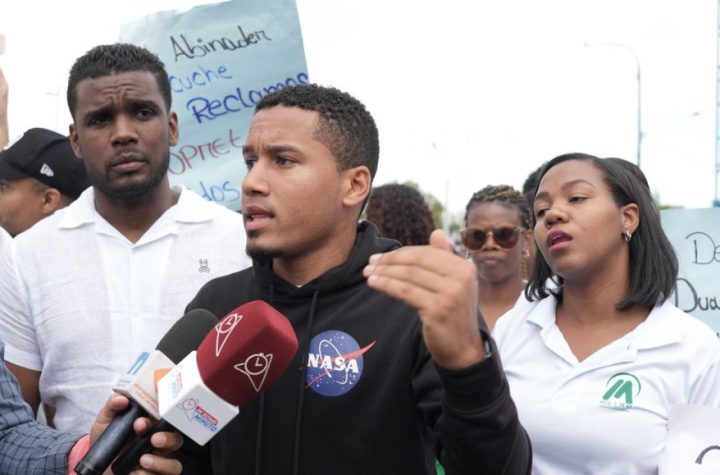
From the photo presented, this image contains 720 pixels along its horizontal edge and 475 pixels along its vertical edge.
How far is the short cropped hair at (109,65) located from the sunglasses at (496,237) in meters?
2.49

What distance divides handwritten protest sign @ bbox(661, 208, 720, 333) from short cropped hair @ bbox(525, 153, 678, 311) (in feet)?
3.39

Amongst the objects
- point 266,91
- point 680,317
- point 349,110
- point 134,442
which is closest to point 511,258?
point 266,91

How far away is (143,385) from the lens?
1887mm

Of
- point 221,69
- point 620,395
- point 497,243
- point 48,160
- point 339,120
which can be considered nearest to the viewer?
point 339,120

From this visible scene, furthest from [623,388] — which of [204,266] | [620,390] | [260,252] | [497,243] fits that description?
[497,243]

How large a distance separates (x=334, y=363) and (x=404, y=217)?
324cm

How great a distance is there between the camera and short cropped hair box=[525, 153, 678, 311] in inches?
114

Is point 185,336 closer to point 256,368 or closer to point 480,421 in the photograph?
point 256,368

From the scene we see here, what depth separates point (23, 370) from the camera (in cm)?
302

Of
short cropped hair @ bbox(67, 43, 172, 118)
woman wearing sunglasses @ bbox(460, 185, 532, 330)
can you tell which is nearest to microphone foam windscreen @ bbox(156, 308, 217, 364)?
short cropped hair @ bbox(67, 43, 172, 118)

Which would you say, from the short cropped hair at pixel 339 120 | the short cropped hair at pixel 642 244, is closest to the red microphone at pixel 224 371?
the short cropped hair at pixel 339 120

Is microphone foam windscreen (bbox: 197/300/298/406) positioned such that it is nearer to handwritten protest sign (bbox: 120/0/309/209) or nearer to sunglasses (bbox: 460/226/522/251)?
handwritten protest sign (bbox: 120/0/309/209)

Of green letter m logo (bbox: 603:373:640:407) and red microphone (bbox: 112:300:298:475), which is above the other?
red microphone (bbox: 112:300:298:475)

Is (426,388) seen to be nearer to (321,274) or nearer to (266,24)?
(321,274)
